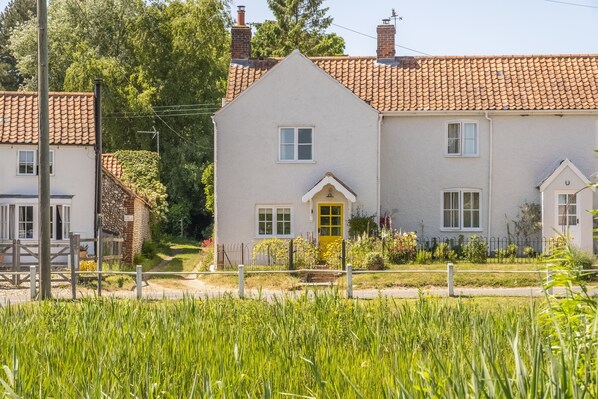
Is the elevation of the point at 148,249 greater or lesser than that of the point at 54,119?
lesser

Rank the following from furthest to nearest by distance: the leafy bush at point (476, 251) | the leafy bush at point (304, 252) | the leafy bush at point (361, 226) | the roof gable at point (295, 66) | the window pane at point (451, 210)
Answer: the window pane at point (451, 210) < the roof gable at point (295, 66) < the leafy bush at point (361, 226) < the leafy bush at point (476, 251) < the leafy bush at point (304, 252)

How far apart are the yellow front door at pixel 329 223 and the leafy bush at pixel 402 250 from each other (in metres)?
2.58

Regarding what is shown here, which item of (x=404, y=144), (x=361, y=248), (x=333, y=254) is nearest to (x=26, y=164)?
(x=333, y=254)

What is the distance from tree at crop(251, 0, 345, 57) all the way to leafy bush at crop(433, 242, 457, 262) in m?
38.6

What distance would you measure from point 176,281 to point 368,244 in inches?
248

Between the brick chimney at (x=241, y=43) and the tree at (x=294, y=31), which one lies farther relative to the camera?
the tree at (x=294, y=31)

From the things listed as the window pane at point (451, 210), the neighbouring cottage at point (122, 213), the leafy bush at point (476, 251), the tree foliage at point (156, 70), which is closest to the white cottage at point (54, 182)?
the neighbouring cottage at point (122, 213)

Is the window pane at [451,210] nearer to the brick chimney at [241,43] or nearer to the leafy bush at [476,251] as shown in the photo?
the leafy bush at [476,251]

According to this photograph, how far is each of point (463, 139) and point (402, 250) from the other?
6057 millimetres

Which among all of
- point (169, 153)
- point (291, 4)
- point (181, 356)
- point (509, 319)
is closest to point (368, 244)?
point (509, 319)

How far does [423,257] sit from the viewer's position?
32.1 meters

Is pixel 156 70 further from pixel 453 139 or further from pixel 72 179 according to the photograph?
pixel 453 139

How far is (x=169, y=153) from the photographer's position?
2416 inches

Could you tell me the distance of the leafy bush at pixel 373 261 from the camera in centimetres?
2977
